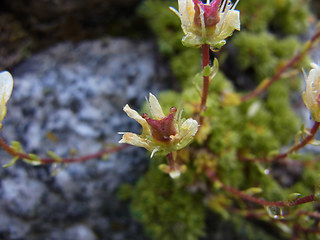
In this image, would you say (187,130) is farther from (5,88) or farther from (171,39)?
(171,39)

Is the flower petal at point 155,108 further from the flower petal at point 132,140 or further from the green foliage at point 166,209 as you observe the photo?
the green foliage at point 166,209

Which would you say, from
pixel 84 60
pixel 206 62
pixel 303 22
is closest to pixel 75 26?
pixel 84 60

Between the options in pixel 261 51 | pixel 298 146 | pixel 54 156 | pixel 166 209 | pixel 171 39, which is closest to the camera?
pixel 298 146

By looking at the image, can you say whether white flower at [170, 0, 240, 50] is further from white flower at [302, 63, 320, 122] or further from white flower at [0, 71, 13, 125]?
white flower at [0, 71, 13, 125]

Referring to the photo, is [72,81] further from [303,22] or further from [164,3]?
[303,22]

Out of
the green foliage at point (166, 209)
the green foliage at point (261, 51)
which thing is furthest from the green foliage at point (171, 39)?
the green foliage at point (166, 209)

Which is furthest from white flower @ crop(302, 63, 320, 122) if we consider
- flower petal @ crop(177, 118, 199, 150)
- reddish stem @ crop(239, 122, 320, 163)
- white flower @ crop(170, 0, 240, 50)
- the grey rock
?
the grey rock

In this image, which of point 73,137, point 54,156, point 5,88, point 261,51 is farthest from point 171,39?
point 5,88
